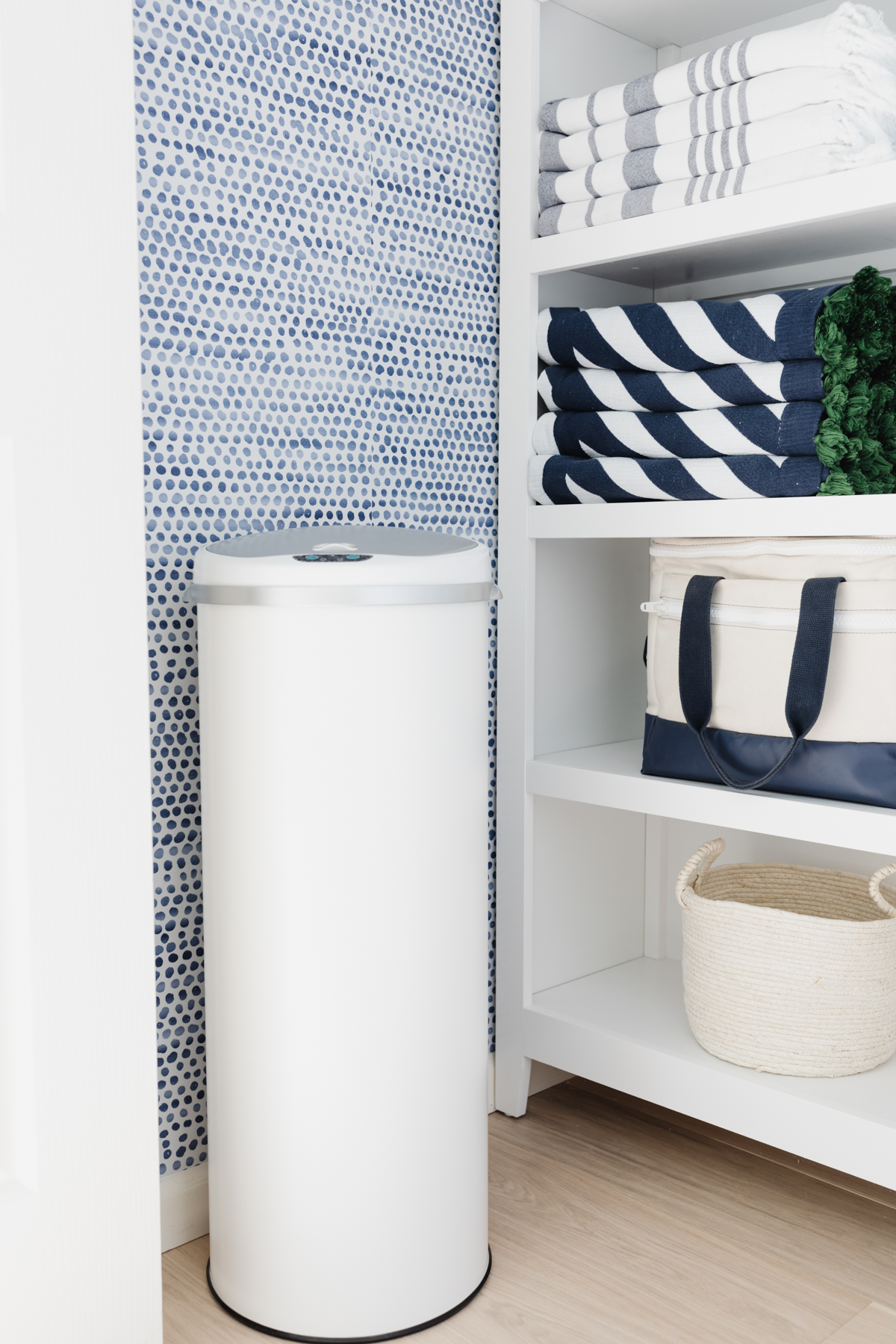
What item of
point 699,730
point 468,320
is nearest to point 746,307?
point 468,320

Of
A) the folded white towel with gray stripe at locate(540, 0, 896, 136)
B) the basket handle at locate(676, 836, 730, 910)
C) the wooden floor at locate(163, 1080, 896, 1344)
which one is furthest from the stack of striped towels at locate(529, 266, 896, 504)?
the wooden floor at locate(163, 1080, 896, 1344)

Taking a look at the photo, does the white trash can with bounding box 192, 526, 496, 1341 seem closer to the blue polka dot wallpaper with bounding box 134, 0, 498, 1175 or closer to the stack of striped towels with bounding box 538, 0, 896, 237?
the blue polka dot wallpaper with bounding box 134, 0, 498, 1175

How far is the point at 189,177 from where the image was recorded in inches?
50.6

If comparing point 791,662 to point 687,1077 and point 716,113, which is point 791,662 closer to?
point 687,1077

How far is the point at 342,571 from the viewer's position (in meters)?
1.09

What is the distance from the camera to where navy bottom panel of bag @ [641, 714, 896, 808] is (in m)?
1.29

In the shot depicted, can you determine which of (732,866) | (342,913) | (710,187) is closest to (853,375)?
(710,187)

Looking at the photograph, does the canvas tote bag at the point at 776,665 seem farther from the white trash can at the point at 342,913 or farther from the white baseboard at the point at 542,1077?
the white baseboard at the point at 542,1077

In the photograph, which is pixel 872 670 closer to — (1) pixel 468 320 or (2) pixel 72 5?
(1) pixel 468 320

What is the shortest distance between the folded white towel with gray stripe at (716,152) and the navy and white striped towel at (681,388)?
225mm

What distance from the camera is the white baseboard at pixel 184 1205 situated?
1355mm

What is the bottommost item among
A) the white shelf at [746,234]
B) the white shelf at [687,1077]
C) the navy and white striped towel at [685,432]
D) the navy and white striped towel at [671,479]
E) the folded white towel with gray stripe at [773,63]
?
the white shelf at [687,1077]

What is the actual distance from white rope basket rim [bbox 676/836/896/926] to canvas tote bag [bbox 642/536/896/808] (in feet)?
0.40

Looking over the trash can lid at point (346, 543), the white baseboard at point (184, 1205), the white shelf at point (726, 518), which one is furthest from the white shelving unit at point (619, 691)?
the white baseboard at point (184, 1205)
